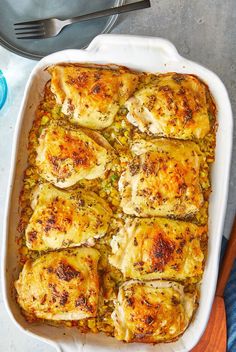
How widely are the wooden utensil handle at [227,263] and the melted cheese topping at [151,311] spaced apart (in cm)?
36

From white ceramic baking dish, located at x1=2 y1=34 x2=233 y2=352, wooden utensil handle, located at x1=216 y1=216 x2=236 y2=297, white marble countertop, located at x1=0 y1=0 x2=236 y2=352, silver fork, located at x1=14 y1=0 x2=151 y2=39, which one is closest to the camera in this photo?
white ceramic baking dish, located at x1=2 y1=34 x2=233 y2=352

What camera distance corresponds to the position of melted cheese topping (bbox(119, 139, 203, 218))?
2.82 metres

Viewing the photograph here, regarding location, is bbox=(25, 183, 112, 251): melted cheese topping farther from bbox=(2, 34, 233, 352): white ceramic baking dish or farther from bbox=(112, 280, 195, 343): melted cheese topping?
bbox=(112, 280, 195, 343): melted cheese topping

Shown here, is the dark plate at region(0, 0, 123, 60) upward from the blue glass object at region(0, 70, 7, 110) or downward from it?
upward

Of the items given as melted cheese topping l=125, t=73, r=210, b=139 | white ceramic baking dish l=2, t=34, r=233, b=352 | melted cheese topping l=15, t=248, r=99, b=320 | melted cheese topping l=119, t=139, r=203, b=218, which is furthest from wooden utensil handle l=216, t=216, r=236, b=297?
melted cheese topping l=15, t=248, r=99, b=320

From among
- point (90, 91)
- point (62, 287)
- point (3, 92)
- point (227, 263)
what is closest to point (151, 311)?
point (62, 287)

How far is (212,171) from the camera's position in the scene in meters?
3.01

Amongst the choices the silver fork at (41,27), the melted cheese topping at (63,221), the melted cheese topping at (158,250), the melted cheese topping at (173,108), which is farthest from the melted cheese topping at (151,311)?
the silver fork at (41,27)

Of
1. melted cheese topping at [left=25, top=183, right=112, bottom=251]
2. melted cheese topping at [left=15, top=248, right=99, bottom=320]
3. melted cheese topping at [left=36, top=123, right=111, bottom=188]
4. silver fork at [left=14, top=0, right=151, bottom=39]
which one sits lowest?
melted cheese topping at [left=15, top=248, right=99, bottom=320]

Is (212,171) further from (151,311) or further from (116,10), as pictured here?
(116,10)

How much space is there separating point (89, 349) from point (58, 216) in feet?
2.27

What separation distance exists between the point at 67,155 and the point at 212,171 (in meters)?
0.75

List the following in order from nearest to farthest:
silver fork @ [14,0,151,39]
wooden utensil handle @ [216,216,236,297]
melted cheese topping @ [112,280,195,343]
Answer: melted cheese topping @ [112,280,195,343] → wooden utensil handle @ [216,216,236,297] → silver fork @ [14,0,151,39]

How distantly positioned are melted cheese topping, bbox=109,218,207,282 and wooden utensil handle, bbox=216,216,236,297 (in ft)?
0.82
